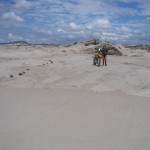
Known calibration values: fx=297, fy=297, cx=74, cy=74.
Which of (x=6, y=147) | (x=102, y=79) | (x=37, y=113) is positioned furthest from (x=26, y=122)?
(x=102, y=79)

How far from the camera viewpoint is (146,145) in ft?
24.0

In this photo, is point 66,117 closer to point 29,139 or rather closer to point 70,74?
point 29,139

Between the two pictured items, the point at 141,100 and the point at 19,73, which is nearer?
the point at 141,100

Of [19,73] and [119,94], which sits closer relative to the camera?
[119,94]

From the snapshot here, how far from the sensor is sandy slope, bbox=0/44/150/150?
7.43 m

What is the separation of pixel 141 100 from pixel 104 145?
5.12 m

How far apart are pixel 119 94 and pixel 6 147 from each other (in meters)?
7.31

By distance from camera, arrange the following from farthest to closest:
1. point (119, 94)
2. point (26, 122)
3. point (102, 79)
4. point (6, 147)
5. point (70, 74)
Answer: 1. point (70, 74)
2. point (102, 79)
3. point (119, 94)
4. point (26, 122)
5. point (6, 147)

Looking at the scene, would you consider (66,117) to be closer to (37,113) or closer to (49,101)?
(37,113)

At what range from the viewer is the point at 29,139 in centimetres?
744

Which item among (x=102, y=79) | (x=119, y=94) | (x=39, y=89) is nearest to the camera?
(x=119, y=94)

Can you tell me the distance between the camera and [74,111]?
9977 mm

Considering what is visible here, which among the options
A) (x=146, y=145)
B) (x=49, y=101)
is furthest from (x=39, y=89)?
(x=146, y=145)

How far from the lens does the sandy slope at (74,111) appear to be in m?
7.43
